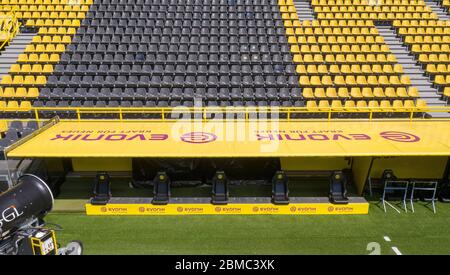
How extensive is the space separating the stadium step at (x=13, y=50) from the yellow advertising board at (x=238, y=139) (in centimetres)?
947

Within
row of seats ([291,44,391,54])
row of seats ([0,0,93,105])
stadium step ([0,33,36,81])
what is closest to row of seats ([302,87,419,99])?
row of seats ([291,44,391,54])

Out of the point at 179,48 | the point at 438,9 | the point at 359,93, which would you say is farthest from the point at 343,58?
the point at 438,9

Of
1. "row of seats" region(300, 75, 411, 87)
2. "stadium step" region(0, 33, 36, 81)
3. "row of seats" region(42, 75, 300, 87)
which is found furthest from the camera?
"stadium step" region(0, 33, 36, 81)

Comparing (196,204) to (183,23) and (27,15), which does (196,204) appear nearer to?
(183,23)

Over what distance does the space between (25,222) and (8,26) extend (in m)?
17.8

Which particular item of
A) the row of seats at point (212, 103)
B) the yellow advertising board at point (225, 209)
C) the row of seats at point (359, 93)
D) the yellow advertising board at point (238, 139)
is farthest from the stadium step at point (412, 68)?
the yellow advertising board at point (225, 209)

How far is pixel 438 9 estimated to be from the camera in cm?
2403

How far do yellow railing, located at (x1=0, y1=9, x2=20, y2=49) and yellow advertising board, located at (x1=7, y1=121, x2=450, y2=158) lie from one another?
39.5 feet

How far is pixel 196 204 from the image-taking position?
10359mm

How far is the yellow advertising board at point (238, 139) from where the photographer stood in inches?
374

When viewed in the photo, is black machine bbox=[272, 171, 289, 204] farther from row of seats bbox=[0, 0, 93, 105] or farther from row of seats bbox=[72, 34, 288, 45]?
row of seats bbox=[72, 34, 288, 45]

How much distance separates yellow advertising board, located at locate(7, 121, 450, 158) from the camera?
31.2ft
